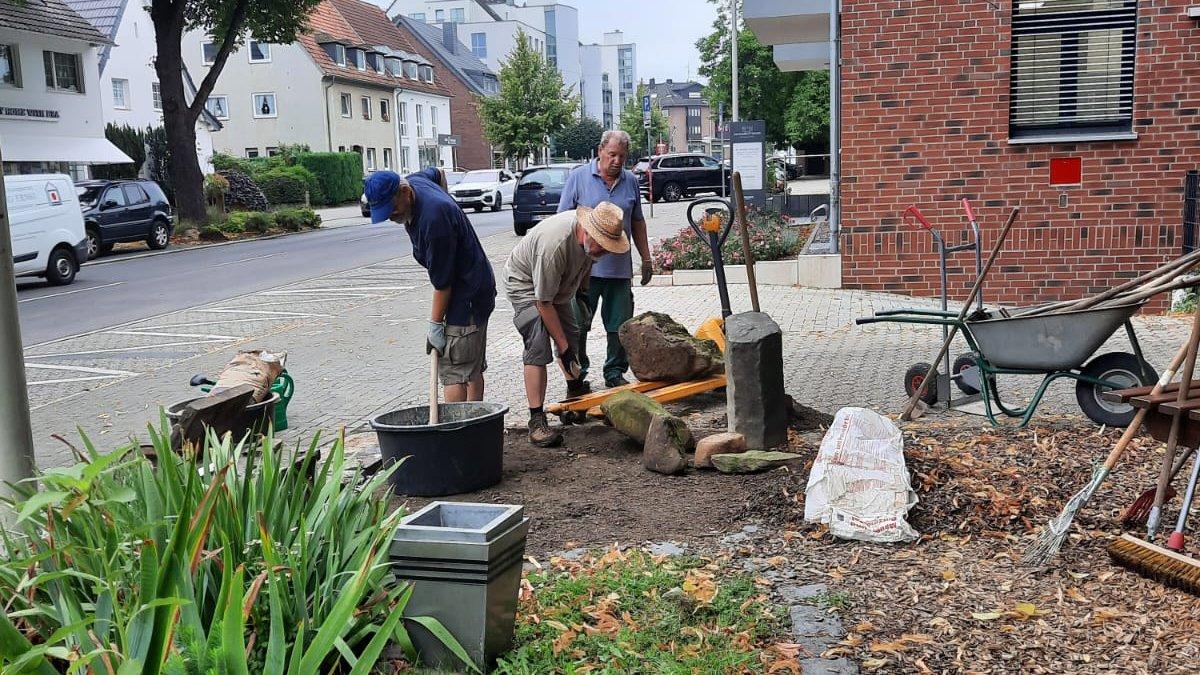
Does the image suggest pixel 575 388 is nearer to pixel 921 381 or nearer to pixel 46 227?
pixel 921 381

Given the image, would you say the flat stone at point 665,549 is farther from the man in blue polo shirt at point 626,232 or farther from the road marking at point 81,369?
the road marking at point 81,369

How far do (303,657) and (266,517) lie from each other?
770 mm

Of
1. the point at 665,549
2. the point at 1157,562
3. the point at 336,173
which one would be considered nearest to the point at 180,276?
the point at 665,549

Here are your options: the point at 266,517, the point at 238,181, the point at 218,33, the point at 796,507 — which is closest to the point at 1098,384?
the point at 796,507

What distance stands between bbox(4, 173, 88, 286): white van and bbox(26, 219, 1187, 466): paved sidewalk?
5.44m

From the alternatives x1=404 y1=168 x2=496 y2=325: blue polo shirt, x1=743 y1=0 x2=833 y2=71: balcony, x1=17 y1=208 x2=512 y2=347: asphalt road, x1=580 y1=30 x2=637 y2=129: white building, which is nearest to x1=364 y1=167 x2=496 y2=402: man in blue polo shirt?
x1=404 y1=168 x2=496 y2=325: blue polo shirt

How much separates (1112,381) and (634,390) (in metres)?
2.91

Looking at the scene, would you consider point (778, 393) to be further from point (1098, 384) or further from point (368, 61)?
point (368, 61)

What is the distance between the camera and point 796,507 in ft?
Result: 16.9

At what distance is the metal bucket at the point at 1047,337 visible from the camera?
6.05 meters

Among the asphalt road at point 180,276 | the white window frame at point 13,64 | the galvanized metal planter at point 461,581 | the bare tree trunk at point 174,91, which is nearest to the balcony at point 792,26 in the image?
the asphalt road at point 180,276

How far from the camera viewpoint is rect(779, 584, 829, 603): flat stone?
4.15 metres

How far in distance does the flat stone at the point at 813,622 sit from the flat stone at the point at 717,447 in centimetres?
191

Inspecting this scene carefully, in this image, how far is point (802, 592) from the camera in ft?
13.8
